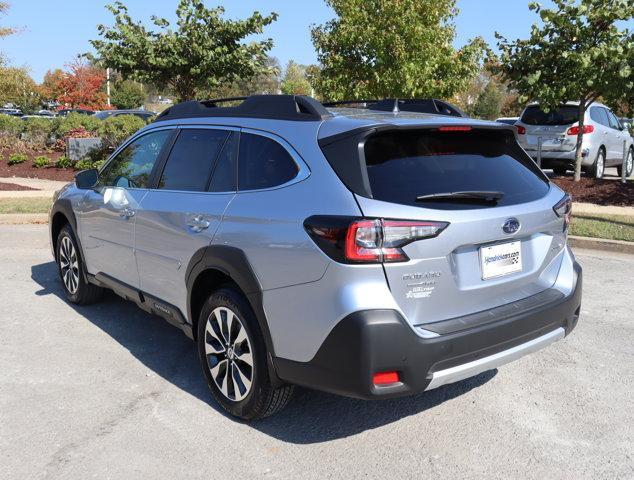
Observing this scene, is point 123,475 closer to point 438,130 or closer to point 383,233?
point 383,233

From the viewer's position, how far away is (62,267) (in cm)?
609

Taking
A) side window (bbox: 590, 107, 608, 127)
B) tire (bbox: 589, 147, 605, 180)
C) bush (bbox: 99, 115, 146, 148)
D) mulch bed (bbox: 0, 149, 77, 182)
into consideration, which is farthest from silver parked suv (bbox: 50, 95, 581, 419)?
bush (bbox: 99, 115, 146, 148)

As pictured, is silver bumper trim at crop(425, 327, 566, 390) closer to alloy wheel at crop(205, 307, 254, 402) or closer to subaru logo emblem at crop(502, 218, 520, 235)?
subaru logo emblem at crop(502, 218, 520, 235)

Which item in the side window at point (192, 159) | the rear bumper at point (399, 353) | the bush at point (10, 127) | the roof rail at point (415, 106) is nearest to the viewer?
the rear bumper at point (399, 353)

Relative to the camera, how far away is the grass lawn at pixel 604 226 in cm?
864

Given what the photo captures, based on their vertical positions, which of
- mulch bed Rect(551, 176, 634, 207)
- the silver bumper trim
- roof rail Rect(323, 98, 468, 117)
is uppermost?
roof rail Rect(323, 98, 468, 117)

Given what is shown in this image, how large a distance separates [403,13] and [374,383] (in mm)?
13534

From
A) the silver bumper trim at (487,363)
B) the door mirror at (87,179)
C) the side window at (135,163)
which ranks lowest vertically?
the silver bumper trim at (487,363)

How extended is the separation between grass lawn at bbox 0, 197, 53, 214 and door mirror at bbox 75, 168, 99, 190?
5.43m

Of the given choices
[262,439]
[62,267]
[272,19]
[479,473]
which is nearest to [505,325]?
[479,473]

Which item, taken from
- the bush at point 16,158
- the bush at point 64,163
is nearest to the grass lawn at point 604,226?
the bush at point 64,163

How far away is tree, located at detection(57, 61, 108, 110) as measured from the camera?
42.0 meters

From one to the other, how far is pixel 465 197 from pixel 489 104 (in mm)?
52999

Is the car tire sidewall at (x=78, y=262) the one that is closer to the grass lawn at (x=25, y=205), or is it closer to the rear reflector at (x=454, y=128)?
the rear reflector at (x=454, y=128)
